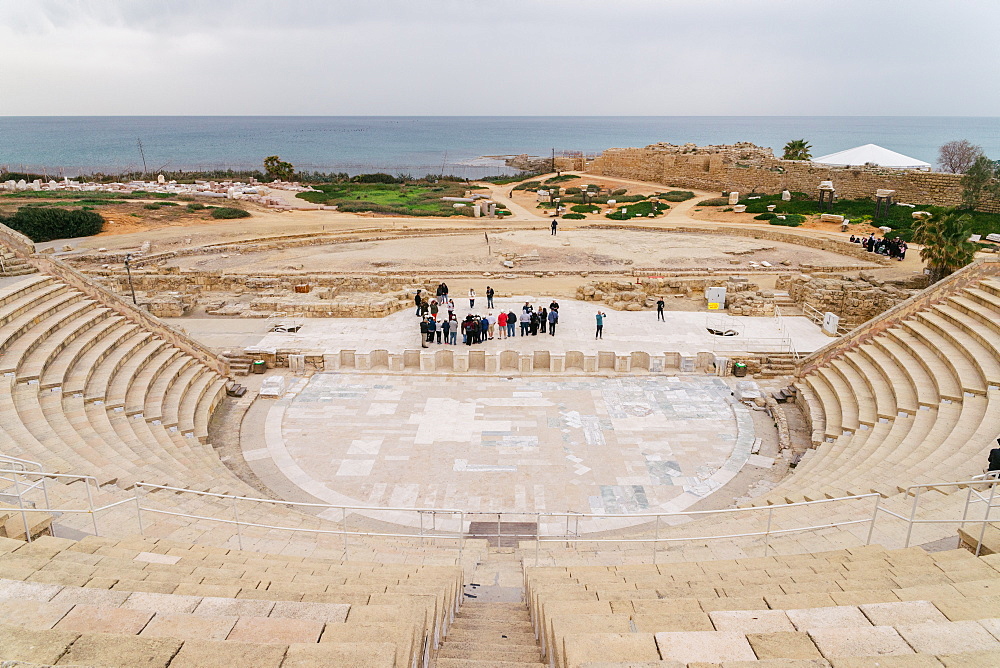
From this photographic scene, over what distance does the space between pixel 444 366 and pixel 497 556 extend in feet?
30.5

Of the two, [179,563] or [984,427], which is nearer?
[179,563]

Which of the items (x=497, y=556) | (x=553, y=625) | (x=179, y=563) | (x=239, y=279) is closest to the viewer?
(x=553, y=625)

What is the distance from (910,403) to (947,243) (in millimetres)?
14276

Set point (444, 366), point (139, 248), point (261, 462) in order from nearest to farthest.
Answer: point (261, 462) < point (444, 366) < point (139, 248)

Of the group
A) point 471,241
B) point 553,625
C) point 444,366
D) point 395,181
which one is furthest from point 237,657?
point 395,181

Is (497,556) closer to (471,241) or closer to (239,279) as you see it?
(239,279)

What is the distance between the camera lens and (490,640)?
621 centimetres

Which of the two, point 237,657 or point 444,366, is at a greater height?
point 237,657

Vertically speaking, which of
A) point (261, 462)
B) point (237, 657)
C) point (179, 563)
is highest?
point (237, 657)

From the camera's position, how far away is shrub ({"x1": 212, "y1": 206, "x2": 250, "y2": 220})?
42656mm

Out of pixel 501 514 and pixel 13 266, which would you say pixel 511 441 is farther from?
pixel 13 266

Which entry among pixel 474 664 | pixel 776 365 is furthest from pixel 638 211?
pixel 474 664

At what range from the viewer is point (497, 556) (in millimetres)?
9148

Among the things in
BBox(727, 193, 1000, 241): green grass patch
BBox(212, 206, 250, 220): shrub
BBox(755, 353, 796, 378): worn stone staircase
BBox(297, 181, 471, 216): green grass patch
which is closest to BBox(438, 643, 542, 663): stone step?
BBox(755, 353, 796, 378): worn stone staircase
